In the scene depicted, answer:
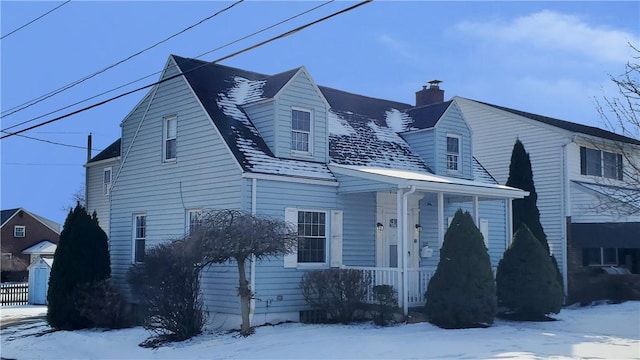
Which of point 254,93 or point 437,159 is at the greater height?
point 254,93

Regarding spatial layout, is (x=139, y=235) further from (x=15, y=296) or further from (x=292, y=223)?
(x=15, y=296)

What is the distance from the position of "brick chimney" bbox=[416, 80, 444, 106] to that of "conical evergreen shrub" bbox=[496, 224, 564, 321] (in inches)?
445

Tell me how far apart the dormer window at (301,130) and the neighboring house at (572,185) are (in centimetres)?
1114

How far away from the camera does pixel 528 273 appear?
17.3 metres

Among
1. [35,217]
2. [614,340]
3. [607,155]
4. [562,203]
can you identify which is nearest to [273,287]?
[614,340]

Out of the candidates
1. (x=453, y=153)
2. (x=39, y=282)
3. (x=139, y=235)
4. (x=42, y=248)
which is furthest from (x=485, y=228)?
(x=42, y=248)

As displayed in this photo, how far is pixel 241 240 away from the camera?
14.1 meters

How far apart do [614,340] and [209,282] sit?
9.24m

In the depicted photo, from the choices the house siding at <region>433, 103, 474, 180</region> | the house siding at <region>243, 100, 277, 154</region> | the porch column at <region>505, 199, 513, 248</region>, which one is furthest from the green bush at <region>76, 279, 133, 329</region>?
the porch column at <region>505, 199, 513, 248</region>

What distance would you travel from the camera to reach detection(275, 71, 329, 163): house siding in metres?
17.7

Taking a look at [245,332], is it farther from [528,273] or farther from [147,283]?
[528,273]

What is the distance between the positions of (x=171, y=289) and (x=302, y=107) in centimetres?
629

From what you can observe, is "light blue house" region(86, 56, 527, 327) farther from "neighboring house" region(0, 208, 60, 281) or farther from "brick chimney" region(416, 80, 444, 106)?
"neighboring house" region(0, 208, 60, 281)

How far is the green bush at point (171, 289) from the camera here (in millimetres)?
14375
